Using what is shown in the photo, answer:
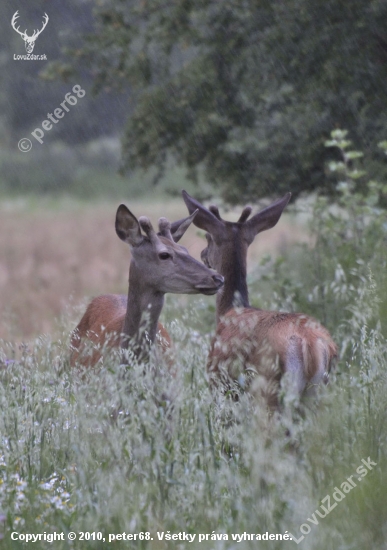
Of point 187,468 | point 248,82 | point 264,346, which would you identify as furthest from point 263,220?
point 248,82

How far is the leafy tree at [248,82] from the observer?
884cm

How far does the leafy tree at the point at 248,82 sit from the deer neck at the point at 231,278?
3.23 m

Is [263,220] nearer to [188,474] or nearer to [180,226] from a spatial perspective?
[180,226]

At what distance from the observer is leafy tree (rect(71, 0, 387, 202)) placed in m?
8.84

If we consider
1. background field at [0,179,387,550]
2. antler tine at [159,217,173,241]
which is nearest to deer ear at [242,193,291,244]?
antler tine at [159,217,173,241]

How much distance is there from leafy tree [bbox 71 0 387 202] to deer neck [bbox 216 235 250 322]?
323cm

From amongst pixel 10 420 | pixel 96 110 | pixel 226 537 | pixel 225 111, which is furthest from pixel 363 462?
pixel 96 110

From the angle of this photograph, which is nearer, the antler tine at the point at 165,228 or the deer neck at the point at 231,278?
the antler tine at the point at 165,228

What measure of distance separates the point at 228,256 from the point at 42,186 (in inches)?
1387

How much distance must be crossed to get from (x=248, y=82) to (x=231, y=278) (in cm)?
398

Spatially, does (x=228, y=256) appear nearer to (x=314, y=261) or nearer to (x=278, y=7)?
(x=314, y=261)

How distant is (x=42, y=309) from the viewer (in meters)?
14.3

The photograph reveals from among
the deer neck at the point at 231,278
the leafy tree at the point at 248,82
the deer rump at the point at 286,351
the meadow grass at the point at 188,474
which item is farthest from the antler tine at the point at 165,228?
the leafy tree at the point at 248,82

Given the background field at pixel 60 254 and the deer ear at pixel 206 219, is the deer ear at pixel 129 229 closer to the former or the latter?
the deer ear at pixel 206 219
